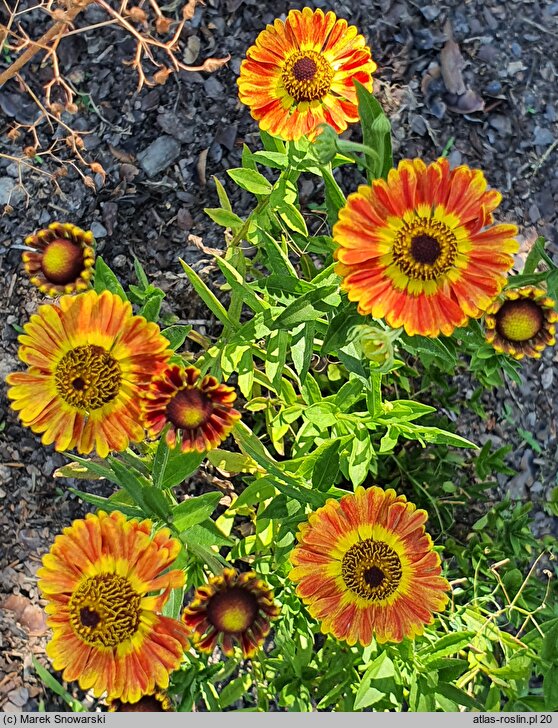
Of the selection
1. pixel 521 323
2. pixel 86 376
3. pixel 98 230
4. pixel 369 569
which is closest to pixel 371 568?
pixel 369 569

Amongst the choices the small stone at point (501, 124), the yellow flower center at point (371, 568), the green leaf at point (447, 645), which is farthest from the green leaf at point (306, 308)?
the small stone at point (501, 124)

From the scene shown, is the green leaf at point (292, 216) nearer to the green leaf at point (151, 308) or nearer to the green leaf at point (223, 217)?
the green leaf at point (223, 217)

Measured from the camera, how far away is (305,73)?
149 centimetres

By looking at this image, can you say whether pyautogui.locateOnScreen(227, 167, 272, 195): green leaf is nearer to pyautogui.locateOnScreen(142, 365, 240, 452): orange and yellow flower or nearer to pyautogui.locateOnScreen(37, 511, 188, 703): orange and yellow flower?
pyautogui.locateOnScreen(142, 365, 240, 452): orange and yellow flower

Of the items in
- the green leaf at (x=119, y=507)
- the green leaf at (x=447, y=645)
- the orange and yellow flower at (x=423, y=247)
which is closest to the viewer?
the orange and yellow flower at (x=423, y=247)

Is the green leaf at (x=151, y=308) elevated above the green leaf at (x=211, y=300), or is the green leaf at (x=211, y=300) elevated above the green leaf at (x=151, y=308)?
the green leaf at (x=211, y=300)

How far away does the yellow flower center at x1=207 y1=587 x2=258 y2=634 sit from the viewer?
4.16ft

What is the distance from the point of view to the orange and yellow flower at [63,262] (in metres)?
1.33

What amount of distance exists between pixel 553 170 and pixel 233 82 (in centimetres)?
105

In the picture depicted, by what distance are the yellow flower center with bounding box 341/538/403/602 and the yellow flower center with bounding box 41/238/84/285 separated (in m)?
0.74

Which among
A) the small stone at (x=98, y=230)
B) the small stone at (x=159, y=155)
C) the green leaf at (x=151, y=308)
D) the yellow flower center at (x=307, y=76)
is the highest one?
the small stone at (x=159, y=155)

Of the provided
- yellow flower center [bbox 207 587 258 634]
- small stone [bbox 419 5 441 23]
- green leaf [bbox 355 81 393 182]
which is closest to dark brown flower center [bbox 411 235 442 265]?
green leaf [bbox 355 81 393 182]

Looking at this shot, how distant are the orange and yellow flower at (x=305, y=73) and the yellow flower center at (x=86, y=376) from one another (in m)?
0.58

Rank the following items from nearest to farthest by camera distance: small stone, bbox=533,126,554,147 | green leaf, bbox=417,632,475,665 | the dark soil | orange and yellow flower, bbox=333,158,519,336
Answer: orange and yellow flower, bbox=333,158,519,336
green leaf, bbox=417,632,475,665
the dark soil
small stone, bbox=533,126,554,147
